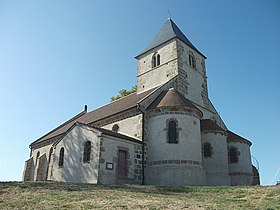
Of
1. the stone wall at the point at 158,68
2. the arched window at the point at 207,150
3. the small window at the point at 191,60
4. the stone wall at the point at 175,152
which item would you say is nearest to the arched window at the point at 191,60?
the small window at the point at 191,60

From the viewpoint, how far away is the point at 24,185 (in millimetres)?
11781

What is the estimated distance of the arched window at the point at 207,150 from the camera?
19.5 meters

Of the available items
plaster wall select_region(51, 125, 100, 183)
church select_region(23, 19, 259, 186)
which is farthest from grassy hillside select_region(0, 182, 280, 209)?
church select_region(23, 19, 259, 186)

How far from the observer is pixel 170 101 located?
1898cm

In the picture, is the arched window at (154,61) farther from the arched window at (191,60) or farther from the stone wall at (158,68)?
the arched window at (191,60)

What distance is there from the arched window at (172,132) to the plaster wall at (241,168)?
5506 millimetres

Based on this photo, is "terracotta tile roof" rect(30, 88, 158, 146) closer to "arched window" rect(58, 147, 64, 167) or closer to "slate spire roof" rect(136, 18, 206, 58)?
"arched window" rect(58, 147, 64, 167)

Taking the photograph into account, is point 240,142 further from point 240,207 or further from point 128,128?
point 240,207

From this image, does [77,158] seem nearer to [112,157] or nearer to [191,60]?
[112,157]

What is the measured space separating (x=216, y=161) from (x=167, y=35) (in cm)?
1275

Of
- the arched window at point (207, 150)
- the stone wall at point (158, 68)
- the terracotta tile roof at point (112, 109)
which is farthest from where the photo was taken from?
the stone wall at point (158, 68)

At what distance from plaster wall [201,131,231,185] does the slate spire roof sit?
9.83 m

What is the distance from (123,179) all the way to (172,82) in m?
9.14

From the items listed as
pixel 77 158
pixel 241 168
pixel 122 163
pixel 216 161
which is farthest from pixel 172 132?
pixel 77 158
